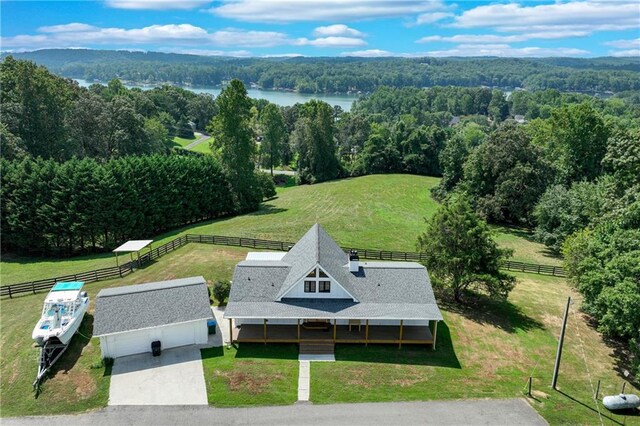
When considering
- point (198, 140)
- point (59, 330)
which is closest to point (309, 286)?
point (59, 330)

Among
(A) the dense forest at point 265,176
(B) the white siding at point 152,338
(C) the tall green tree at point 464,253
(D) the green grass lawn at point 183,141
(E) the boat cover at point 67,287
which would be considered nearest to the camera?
(B) the white siding at point 152,338

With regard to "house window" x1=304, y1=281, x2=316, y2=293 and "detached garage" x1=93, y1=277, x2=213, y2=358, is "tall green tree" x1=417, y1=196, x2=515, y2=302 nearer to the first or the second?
"house window" x1=304, y1=281, x2=316, y2=293

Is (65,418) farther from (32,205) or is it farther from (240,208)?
(240,208)

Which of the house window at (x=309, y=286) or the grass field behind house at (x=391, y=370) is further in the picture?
the house window at (x=309, y=286)

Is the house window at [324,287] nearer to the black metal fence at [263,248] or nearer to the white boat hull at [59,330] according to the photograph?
the black metal fence at [263,248]

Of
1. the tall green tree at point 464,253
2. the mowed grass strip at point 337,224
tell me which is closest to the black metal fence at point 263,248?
the mowed grass strip at point 337,224

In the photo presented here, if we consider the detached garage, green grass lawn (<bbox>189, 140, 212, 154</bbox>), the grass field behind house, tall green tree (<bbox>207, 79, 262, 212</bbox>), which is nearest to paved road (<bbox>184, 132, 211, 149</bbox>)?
green grass lawn (<bbox>189, 140, 212, 154</bbox>)
